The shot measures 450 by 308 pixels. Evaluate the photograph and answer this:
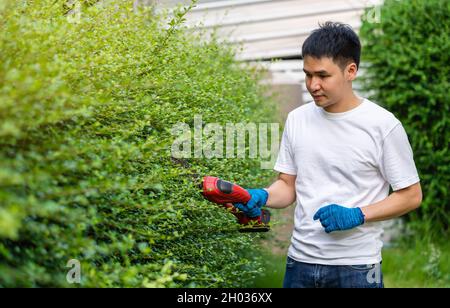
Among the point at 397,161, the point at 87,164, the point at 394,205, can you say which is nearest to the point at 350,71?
the point at 397,161

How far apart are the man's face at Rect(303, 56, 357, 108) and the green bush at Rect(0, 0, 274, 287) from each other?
52cm

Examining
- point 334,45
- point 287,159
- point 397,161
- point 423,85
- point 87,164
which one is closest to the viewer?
point 87,164

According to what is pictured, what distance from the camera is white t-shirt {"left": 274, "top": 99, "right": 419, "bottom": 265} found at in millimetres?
2949

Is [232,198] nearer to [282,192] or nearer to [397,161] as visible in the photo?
[282,192]

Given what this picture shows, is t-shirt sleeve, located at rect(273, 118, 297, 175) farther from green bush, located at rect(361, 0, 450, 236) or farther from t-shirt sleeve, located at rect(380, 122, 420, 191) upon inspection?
green bush, located at rect(361, 0, 450, 236)

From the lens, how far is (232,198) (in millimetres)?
2967

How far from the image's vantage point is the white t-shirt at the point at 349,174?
116 inches

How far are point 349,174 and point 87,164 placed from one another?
129 cm

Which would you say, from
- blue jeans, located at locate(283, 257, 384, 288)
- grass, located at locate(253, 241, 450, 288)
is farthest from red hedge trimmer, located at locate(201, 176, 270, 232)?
grass, located at locate(253, 241, 450, 288)

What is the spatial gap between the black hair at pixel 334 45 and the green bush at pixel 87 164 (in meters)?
0.54

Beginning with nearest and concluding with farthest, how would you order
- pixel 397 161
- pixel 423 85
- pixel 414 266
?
1. pixel 397 161
2. pixel 414 266
3. pixel 423 85

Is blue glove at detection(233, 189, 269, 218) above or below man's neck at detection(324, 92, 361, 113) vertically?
below
